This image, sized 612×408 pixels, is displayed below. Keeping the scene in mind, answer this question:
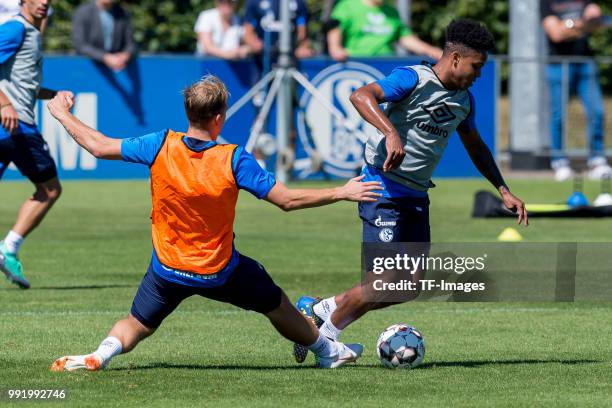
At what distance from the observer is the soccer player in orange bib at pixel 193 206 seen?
7355mm

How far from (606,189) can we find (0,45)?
10786mm

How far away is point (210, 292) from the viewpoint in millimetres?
7559

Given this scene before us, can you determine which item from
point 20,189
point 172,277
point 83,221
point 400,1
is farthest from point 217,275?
point 400,1

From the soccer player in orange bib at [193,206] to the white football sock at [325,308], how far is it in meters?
0.84

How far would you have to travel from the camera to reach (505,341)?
897cm

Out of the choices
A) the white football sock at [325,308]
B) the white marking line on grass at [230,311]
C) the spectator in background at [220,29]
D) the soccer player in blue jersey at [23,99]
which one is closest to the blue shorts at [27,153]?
the soccer player in blue jersey at [23,99]

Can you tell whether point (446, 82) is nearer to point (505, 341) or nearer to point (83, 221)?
point (505, 341)

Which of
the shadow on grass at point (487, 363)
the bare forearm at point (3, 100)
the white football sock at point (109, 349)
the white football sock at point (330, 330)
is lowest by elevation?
the shadow on grass at point (487, 363)

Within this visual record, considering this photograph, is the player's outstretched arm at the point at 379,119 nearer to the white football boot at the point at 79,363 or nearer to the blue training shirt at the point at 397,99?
the blue training shirt at the point at 397,99

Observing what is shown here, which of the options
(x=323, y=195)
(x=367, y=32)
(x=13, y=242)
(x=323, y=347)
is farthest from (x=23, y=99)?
(x=367, y=32)

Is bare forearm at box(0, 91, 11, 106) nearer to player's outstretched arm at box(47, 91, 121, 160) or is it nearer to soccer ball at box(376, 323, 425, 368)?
player's outstretched arm at box(47, 91, 121, 160)

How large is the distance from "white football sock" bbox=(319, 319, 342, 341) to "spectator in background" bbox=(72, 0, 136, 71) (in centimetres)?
1286

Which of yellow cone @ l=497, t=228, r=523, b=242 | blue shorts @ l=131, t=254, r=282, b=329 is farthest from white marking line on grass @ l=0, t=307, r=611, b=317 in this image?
yellow cone @ l=497, t=228, r=523, b=242

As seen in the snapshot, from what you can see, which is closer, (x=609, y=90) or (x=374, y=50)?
(x=374, y=50)
